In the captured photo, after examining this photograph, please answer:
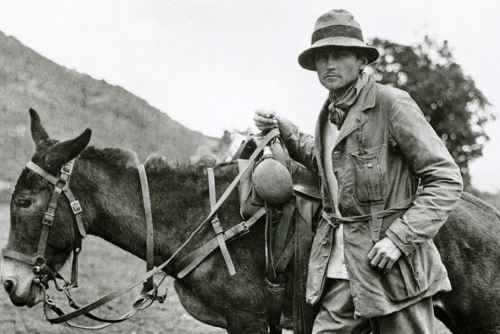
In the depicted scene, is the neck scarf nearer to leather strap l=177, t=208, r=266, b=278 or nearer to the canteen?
the canteen

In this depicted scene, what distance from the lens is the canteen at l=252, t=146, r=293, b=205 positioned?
13.1ft

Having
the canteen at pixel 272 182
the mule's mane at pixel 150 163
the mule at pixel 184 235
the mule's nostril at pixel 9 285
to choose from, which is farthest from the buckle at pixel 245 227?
the mule's nostril at pixel 9 285

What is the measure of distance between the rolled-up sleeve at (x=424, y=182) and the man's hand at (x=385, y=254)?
1.3 inches

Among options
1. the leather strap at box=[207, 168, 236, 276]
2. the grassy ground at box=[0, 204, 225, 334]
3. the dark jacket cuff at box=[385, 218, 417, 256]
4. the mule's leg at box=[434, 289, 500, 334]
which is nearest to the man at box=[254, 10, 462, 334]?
the dark jacket cuff at box=[385, 218, 417, 256]

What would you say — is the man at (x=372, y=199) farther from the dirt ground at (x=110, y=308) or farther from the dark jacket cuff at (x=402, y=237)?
the dirt ground at (x=110, y=308)

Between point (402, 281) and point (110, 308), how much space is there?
602 centimetres

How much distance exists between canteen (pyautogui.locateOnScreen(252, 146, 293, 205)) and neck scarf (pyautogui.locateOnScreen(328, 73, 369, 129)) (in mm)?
534

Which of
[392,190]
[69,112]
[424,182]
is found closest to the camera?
[424,182]

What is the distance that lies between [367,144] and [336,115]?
0.32 m

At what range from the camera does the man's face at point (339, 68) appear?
12.3 ft

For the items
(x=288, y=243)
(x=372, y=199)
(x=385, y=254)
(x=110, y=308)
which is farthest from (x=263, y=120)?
(x=110, y=308)

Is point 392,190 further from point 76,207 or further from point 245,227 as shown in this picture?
point 76,207

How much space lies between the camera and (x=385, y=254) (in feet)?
10.9

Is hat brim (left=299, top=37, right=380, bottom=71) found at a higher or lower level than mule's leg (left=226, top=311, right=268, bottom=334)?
higher
